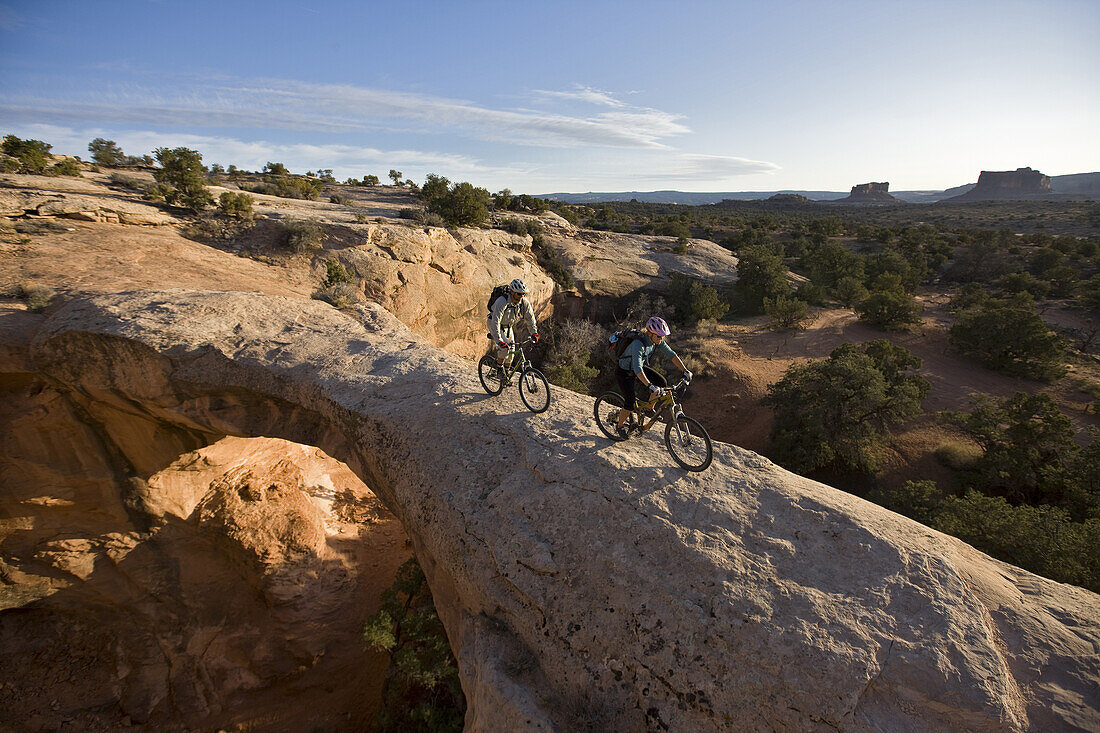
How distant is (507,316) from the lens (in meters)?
6.89

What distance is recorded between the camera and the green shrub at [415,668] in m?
6.86

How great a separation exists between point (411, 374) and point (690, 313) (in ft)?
60.0

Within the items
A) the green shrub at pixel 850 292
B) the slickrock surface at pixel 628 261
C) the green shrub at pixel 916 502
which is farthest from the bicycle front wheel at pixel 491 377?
the green shrub at pixel 850 292

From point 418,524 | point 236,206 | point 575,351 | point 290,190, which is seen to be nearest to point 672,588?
point 418,524

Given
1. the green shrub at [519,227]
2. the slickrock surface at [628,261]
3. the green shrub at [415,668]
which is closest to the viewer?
the green shrub at [415,668]

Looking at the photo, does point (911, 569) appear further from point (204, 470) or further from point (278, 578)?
point (204, 470)

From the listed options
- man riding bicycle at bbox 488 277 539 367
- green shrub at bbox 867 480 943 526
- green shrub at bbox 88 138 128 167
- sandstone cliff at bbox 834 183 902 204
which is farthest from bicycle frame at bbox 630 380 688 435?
sandstone cliff at bbox 834 183 902 204

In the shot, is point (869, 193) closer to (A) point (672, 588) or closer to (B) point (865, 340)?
(B) point (865, 340)

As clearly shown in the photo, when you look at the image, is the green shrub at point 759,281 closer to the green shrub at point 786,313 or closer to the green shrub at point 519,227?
the green shrub at point 786,313

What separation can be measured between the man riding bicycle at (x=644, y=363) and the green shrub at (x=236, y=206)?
47.6 ft

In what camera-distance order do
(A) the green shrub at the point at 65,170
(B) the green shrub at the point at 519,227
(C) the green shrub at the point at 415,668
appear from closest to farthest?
(C) the green shrub at the point at 415,668 → (A) the green shrub at the point at 65,170 → (B) the green shrub at the point at 519,227

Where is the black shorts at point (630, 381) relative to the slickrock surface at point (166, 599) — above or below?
above

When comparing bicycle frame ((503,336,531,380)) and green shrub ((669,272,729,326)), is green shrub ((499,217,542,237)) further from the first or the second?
bicycle frame ((503,336,531,380))

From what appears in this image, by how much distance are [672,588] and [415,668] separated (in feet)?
17.0
